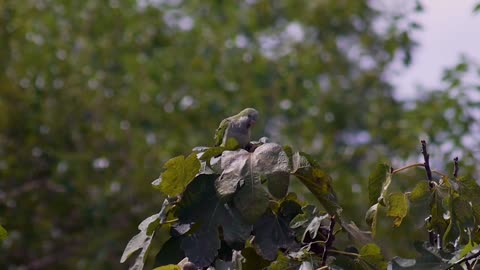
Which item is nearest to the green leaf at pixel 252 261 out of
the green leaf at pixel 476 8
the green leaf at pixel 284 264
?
the green leaf at pixel 284 264

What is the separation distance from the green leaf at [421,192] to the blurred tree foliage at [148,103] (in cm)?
440

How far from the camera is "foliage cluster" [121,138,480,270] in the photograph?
191cm

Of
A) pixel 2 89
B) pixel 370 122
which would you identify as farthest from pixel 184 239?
pixel 370 122

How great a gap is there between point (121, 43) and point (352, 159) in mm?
2180

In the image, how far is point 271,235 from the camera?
194 cm

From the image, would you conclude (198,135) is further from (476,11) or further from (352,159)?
(476,11)

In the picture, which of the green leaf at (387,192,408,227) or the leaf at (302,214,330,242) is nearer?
the leaf at (302,214,330,242)

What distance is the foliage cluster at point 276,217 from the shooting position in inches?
75.2

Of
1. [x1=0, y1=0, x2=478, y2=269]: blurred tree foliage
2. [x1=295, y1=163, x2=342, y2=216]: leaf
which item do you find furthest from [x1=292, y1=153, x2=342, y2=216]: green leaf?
[x1=0, y1=0, x2=478, y2=269]: blurred tree foliage

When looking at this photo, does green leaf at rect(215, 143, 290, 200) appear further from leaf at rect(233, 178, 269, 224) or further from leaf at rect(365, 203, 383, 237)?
leaf at rect(365, 203, 383, 237)

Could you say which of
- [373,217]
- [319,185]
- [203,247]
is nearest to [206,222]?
[203,247]

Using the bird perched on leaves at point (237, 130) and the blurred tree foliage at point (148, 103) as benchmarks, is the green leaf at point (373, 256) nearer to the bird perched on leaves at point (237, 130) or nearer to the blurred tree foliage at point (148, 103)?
the bird perched on leaves at point (237, 130)

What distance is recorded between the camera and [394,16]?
7719mm

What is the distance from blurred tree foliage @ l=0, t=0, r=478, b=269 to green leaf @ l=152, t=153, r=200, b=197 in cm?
459
